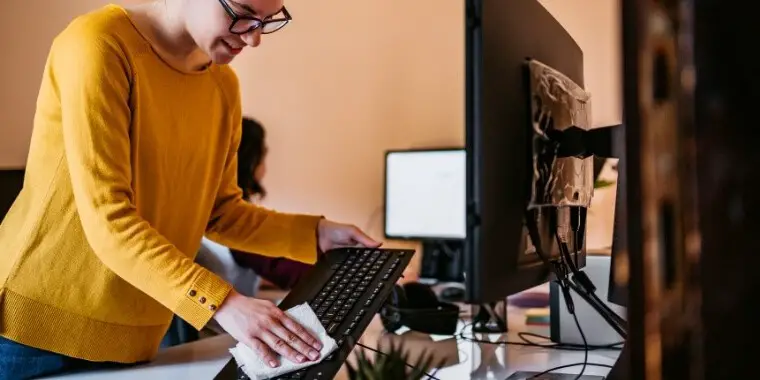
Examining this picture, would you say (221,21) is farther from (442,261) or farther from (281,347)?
(442,261)

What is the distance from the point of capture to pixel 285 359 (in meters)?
0.77

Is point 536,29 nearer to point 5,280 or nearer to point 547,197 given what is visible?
point 547,197

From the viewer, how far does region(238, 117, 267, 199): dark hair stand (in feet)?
6.61

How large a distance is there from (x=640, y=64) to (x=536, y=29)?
0.37m

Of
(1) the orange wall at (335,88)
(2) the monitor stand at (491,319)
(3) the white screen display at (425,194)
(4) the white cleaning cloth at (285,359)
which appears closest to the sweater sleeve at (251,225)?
(4) the white cleaning cloth at (285,359)

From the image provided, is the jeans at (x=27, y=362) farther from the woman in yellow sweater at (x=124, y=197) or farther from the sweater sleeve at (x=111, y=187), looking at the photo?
the sweater sleeve at (x=111, y=187)

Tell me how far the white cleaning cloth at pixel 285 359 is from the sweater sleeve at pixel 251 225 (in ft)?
0.91

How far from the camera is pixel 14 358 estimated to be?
2.90 ft

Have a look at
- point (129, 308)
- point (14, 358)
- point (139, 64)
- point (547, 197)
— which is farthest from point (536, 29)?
point (14, 358)

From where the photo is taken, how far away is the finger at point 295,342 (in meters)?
0.77

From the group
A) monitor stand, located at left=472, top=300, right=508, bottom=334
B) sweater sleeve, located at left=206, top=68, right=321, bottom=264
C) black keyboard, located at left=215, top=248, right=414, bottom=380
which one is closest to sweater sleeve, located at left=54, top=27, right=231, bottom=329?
black keyboard, located at left=215, top=248, right=414, bottom=380

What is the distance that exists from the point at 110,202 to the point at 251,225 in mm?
357

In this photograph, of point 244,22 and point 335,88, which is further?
point 335,88

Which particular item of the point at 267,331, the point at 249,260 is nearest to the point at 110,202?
the point at 267,331
